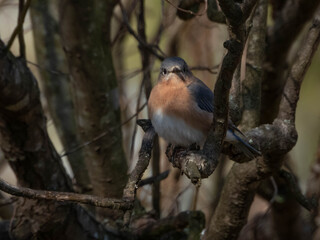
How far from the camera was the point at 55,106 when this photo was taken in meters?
4.92

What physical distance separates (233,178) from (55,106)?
2081 mm

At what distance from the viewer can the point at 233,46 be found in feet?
6.49

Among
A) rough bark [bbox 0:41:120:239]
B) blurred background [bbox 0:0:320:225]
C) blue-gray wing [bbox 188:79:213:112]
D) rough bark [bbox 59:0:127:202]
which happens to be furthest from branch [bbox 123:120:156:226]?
blurred background [bbox 0:0:320:225]

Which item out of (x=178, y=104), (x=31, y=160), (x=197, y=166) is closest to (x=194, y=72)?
(x=178, y=104)

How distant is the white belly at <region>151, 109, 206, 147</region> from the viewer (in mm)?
3316

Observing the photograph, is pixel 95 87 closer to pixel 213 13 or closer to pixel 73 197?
pixel 213 13

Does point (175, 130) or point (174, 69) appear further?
point (174, 69)

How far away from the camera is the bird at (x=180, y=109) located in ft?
11.0

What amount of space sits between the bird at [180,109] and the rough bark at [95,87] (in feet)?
2.09

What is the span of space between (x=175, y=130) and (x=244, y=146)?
0.62 metres

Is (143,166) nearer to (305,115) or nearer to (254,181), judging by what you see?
(254,181)

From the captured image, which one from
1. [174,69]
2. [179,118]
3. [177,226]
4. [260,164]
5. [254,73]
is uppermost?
[174,69]

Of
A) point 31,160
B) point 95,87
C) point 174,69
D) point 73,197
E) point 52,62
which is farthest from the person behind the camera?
point 52,62

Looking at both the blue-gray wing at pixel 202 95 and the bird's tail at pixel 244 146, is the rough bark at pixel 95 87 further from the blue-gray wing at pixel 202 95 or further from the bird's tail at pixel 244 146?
the bird's tail at pixel 244 146
